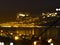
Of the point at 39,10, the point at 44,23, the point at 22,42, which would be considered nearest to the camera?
the point at 22,42

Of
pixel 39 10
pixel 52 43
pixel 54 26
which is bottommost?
pixel 52 43

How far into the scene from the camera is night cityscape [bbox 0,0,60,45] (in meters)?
1.21

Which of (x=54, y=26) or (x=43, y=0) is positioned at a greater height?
(x=43, y=0)

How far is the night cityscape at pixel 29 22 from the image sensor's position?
1.21m

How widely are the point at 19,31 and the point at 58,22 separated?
305 mm

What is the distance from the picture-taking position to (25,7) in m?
1.47

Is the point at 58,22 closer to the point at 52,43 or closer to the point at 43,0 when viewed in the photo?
the point at 52,43

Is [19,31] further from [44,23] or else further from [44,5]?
[44,5]

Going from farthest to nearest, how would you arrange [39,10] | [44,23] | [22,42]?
1. [39,10]
2. [44,23]
3. [22,42]

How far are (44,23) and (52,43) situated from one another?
17 centimetres

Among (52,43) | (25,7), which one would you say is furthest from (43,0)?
(52,43)

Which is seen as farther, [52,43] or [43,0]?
[43,0]

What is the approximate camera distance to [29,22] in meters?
1.33

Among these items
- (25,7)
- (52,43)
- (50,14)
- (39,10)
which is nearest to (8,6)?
(25,7)
